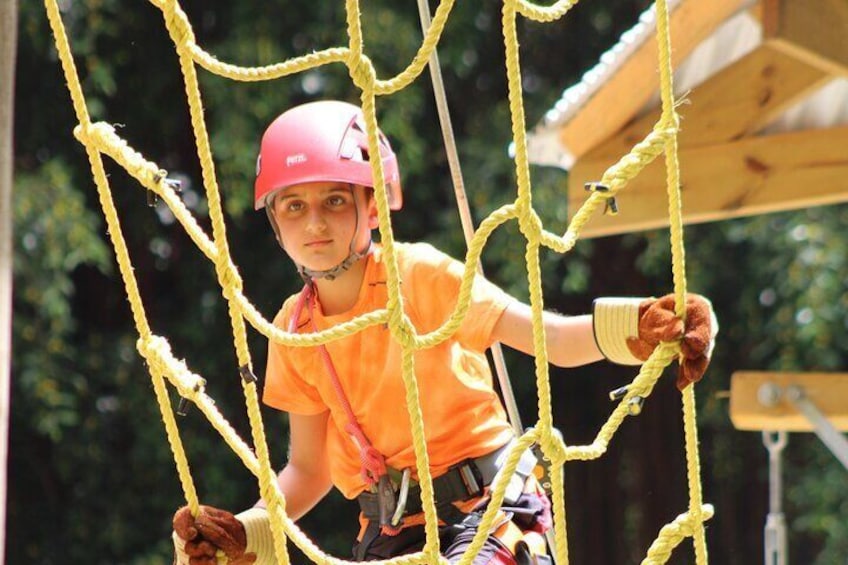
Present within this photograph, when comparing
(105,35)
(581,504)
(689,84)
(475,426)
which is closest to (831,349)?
(581,504)

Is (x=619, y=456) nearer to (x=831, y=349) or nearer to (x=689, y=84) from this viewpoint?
(x=831, y=349)

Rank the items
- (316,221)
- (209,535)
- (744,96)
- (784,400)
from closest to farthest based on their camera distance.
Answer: (209,535)
(316,221)
(744,96)
(784,400)

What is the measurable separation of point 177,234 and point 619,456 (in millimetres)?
2255

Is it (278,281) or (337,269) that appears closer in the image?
(337,269)

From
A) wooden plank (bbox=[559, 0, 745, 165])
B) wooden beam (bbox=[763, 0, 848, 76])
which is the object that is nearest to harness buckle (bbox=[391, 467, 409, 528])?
wooden beam (bbox=[763, 0, 848, 76])

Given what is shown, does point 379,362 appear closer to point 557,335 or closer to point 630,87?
point 557,335

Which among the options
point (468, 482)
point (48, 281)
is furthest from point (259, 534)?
point (48, 281)

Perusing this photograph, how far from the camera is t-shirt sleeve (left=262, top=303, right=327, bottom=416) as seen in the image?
296 centimetres

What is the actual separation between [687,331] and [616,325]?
14 cm

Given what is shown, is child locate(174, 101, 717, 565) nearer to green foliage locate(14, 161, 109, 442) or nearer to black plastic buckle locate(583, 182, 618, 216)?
black plastic buckle locate(583, 182, 618, 216)

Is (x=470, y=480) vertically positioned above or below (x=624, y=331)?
below

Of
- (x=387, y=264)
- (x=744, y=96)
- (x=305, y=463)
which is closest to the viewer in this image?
(x=387, y=264)

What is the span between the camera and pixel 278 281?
7.09 meters

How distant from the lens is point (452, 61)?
22.1ft
